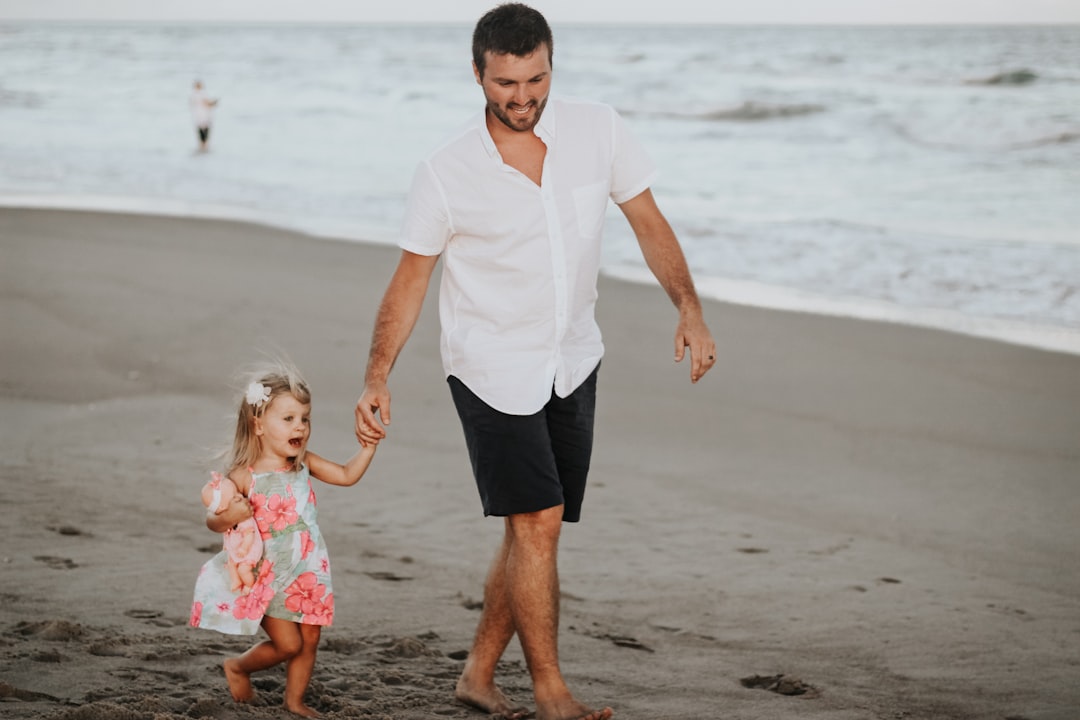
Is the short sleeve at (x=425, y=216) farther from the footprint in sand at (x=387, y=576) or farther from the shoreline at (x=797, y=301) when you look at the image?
the shoreline at (x=797, y=301)

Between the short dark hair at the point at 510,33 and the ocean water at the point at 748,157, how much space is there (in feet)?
21.8

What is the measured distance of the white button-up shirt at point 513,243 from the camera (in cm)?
Answer: 335

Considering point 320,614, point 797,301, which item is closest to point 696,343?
point 320,614

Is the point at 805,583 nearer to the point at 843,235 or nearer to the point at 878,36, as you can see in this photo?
the point at 843,235

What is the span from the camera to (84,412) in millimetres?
6949

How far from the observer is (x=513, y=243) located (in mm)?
3357

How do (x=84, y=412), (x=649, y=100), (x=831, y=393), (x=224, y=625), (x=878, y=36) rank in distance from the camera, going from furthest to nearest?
(x=878, y=36) < (x=649, y=100) < (x=831, y=393) < (x=84, y=412) < (x=224, y=625)

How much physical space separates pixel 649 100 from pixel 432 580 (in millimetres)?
27239

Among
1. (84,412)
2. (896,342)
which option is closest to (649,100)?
(896,342)

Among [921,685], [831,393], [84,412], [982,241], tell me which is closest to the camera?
[921,685]

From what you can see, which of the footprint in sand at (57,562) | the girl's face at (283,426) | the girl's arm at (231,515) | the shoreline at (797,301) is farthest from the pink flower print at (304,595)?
the shoreline at (797,301)

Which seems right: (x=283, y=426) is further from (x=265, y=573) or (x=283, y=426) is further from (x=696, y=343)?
(x=696, y=343)

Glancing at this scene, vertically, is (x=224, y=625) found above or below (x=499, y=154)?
below

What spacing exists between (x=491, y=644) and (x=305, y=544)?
26.5 inches
